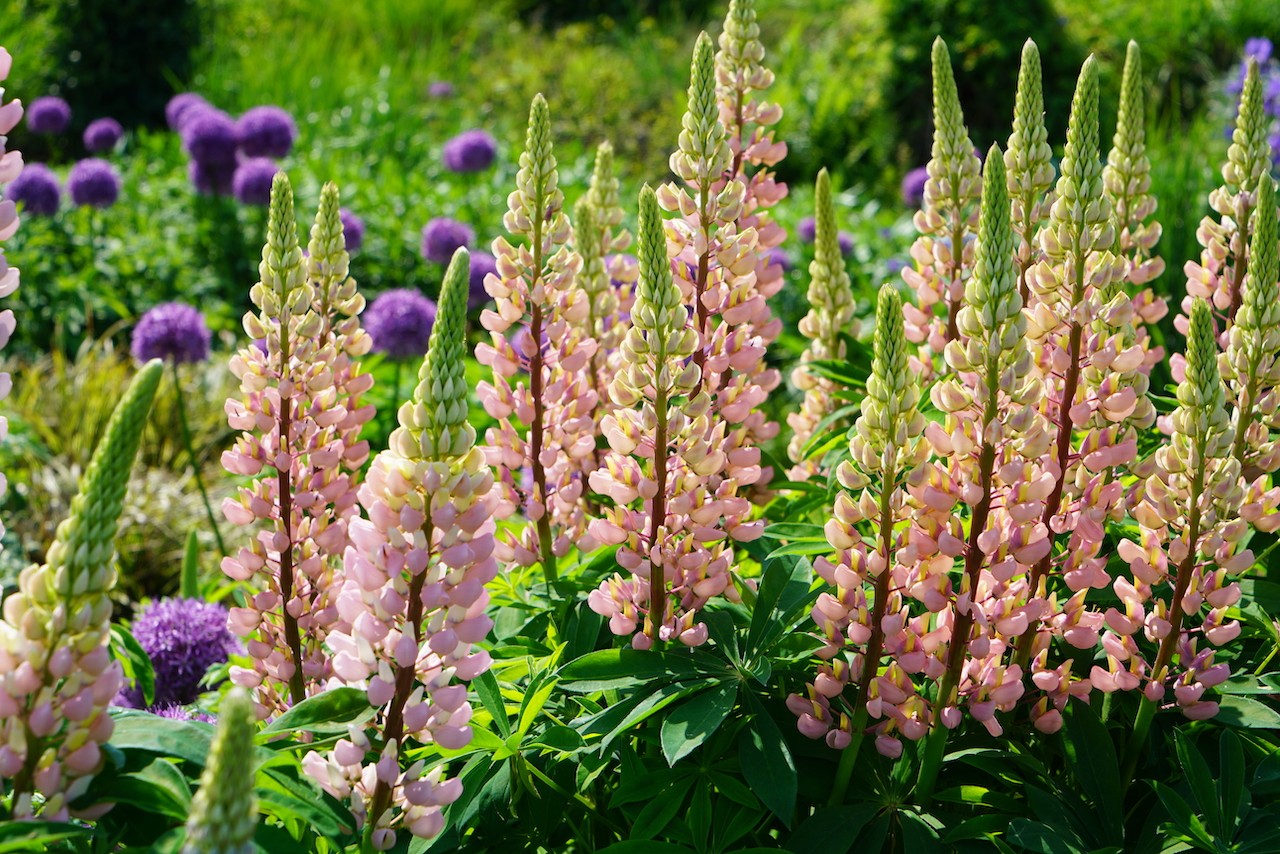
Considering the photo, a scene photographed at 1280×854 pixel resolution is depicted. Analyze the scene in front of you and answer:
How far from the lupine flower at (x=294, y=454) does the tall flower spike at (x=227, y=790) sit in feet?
2.48

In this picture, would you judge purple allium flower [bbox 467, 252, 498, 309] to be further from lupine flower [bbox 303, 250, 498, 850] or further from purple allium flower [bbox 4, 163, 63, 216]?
lupine flower [bbox 303, 250, 498, 850]

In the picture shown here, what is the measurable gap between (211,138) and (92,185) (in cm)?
71

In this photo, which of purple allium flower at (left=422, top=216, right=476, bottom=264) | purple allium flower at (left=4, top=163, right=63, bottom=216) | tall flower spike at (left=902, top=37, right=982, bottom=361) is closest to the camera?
tall flower spike at (left=902, top=37, right=982, bottom=361)

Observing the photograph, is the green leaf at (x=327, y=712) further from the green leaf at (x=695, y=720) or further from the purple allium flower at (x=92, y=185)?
the purple allium flower at (x=92, y=185)

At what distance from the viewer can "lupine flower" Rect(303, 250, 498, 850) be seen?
127cm

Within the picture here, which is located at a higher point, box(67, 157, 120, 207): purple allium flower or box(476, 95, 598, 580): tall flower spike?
box(67, 157, 120, 207): purple allium flower

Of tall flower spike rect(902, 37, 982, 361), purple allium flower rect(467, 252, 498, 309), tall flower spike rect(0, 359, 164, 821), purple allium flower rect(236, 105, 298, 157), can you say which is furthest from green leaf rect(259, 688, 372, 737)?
purple allium flower rect(236, 105, 298, 157)

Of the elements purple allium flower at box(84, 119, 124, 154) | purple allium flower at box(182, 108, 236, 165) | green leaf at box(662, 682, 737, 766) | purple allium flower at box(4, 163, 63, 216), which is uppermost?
purple allium flower at box(84, 119, 124, 154)

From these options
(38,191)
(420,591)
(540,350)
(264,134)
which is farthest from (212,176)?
(420,591)

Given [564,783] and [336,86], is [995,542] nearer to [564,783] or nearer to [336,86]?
[564,783]

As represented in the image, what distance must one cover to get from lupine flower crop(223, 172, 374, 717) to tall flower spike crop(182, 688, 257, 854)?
2.48ft

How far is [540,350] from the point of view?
1.94m

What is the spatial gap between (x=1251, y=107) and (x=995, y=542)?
104 cm

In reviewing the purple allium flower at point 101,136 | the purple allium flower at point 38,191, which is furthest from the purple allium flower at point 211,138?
the purple allium flower at point 101,136
